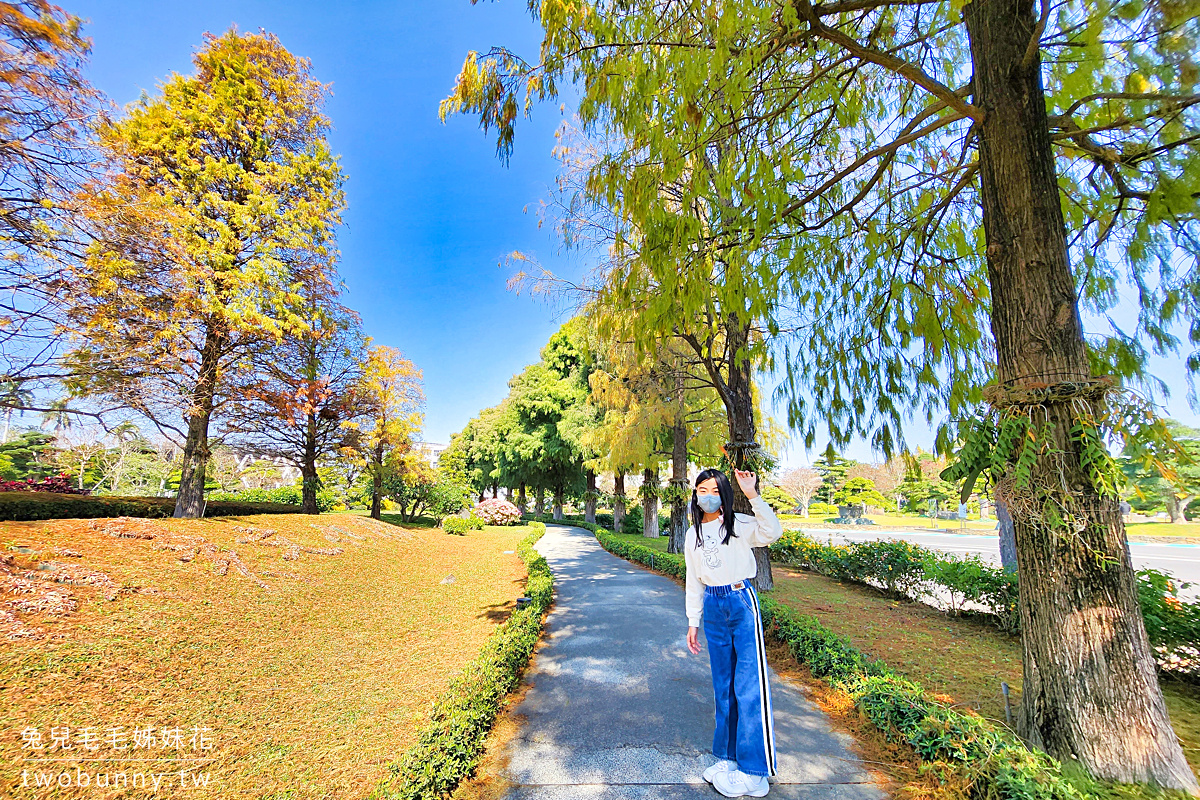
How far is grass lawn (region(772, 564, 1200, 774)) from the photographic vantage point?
129 inches

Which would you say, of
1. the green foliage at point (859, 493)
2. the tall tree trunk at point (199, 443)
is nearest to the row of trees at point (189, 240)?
the tall tree trunk at point (199, 443)

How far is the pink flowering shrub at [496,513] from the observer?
21.6 metres

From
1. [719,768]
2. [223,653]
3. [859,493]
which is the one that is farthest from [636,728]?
[859,493]

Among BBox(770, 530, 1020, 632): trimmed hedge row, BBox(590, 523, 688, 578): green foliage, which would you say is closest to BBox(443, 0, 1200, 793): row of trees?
BBox(770, 530, 1020, 632): trimmed hedge row

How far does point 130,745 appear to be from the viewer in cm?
292

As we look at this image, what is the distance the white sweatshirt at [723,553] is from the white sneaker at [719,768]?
772mm

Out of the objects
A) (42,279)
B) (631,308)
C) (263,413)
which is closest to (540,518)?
(263,413)

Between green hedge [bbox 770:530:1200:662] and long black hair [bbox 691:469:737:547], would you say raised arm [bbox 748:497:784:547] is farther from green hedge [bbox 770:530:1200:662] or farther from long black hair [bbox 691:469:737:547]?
green hedge [bbox 770:530:1200:662]

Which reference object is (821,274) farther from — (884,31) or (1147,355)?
(1147,355)

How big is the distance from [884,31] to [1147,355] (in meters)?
3.28

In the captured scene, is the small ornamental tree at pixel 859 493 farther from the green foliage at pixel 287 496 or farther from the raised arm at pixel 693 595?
the raised arm at pixel 693 595

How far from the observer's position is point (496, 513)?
2197 cm

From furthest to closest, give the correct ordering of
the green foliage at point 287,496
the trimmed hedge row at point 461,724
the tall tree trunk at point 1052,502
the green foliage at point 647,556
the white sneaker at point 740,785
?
the green foliage at point 287,496 → the green foliage at point 647,556 → the white sneaker at point 740,785 → the trimmed hedge row at point 461,724 → the tall tree trunk at point 1052,502

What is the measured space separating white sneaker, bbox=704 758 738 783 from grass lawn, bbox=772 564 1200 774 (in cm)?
186
